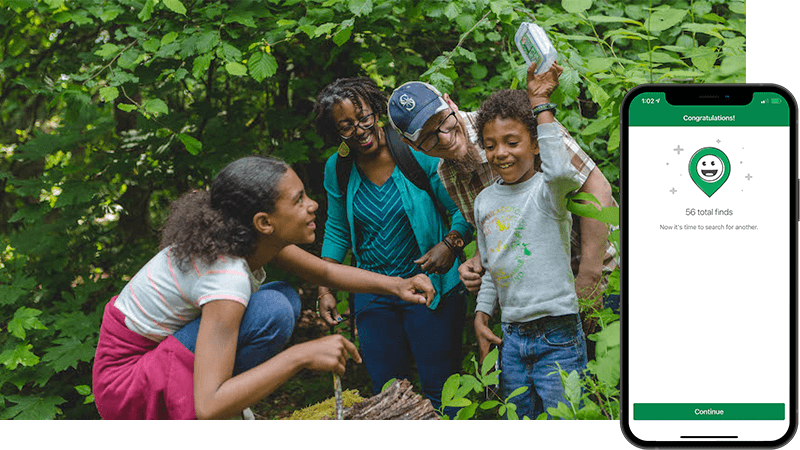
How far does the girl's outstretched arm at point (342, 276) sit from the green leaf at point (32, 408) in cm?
119

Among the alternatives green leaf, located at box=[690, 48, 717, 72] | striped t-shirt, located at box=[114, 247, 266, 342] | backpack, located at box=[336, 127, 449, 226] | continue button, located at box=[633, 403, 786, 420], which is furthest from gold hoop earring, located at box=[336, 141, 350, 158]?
continue button, located at box=[633, 403, 786, 420]

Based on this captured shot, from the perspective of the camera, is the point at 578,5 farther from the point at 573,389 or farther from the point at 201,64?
the point at 201,64

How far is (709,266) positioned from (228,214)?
101cm

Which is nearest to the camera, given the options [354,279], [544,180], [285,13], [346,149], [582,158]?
[544,180]

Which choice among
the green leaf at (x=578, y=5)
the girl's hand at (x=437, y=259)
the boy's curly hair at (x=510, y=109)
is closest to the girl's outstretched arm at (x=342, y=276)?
the girl's hand at (x=437, y=259)

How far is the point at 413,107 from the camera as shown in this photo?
5.29 ft

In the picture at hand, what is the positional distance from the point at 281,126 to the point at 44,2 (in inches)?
36.8

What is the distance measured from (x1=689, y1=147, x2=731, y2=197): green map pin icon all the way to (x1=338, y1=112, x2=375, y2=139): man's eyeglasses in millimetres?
1010

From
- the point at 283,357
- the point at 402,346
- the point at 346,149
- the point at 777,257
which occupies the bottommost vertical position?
the point at 402,346

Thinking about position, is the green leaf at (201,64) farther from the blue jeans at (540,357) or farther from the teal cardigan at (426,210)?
the blue jeans at (540,357)

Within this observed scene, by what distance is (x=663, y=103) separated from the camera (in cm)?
100

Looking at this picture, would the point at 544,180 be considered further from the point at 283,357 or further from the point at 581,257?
the point at 283,357
